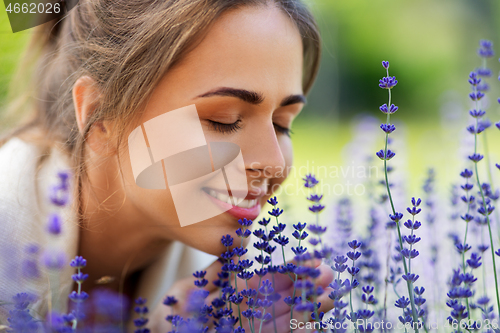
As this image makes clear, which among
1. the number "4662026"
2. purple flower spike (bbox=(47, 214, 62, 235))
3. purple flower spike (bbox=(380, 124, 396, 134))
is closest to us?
purple flower spike (bbox=(47, 214, 62, 235))

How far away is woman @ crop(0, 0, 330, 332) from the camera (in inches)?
38.5

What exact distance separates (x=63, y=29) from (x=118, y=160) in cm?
55

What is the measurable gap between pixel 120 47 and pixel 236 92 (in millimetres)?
351

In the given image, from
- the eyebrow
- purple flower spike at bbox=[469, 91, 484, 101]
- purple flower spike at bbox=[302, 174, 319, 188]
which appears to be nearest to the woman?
the eyebrow

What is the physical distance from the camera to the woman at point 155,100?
0.98 meters

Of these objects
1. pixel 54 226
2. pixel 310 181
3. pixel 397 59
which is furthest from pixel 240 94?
pixel 397 59

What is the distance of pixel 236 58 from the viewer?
0.97 metres

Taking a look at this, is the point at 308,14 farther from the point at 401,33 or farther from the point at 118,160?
the point at 401,33

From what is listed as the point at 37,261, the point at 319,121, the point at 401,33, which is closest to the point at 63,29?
the point at 37,261

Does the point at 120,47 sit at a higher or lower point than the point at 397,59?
lower

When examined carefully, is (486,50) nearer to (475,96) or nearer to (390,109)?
(475,96)

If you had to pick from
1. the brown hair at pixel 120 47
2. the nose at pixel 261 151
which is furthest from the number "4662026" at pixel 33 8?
the nose at pixel 261 151

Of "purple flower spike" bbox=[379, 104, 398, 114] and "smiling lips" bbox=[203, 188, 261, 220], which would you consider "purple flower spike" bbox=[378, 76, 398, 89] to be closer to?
"purple flower spike" bbox=[379, 104, 398, 114]

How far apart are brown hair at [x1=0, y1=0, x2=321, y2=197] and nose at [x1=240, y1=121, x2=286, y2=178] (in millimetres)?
267
